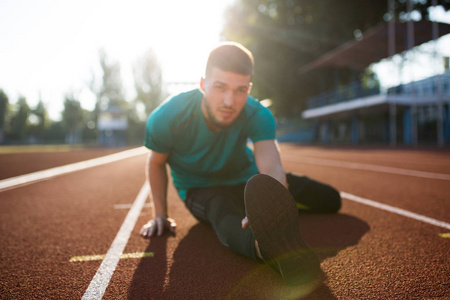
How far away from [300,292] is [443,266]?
1039 mm

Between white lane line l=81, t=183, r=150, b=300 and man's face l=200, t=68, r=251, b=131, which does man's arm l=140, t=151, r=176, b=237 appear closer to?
white lane line l=81, t=183, r=150, b=300

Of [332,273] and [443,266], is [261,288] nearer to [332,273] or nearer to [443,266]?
[332,273]

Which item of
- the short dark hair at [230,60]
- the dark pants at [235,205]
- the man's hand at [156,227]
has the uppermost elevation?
the short dark hair at [230,60]

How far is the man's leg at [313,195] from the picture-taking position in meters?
3.16

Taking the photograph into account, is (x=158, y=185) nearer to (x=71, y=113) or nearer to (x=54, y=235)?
(x=54, y=235)

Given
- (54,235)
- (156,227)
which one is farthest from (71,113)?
(156,227)

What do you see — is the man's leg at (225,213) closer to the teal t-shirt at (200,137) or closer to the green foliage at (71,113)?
the teal t-shirt at (200,137)

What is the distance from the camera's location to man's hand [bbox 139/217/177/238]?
102 inches

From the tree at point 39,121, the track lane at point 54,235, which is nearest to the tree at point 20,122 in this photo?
the tree at point 39,121

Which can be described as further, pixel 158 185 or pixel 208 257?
pixel 158 185

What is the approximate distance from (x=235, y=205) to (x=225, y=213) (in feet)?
0.75

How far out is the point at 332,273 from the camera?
181cm

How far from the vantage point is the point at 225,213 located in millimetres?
2328

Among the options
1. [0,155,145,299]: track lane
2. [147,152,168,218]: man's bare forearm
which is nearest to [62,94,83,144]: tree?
[0,155,145,299]: track lane
